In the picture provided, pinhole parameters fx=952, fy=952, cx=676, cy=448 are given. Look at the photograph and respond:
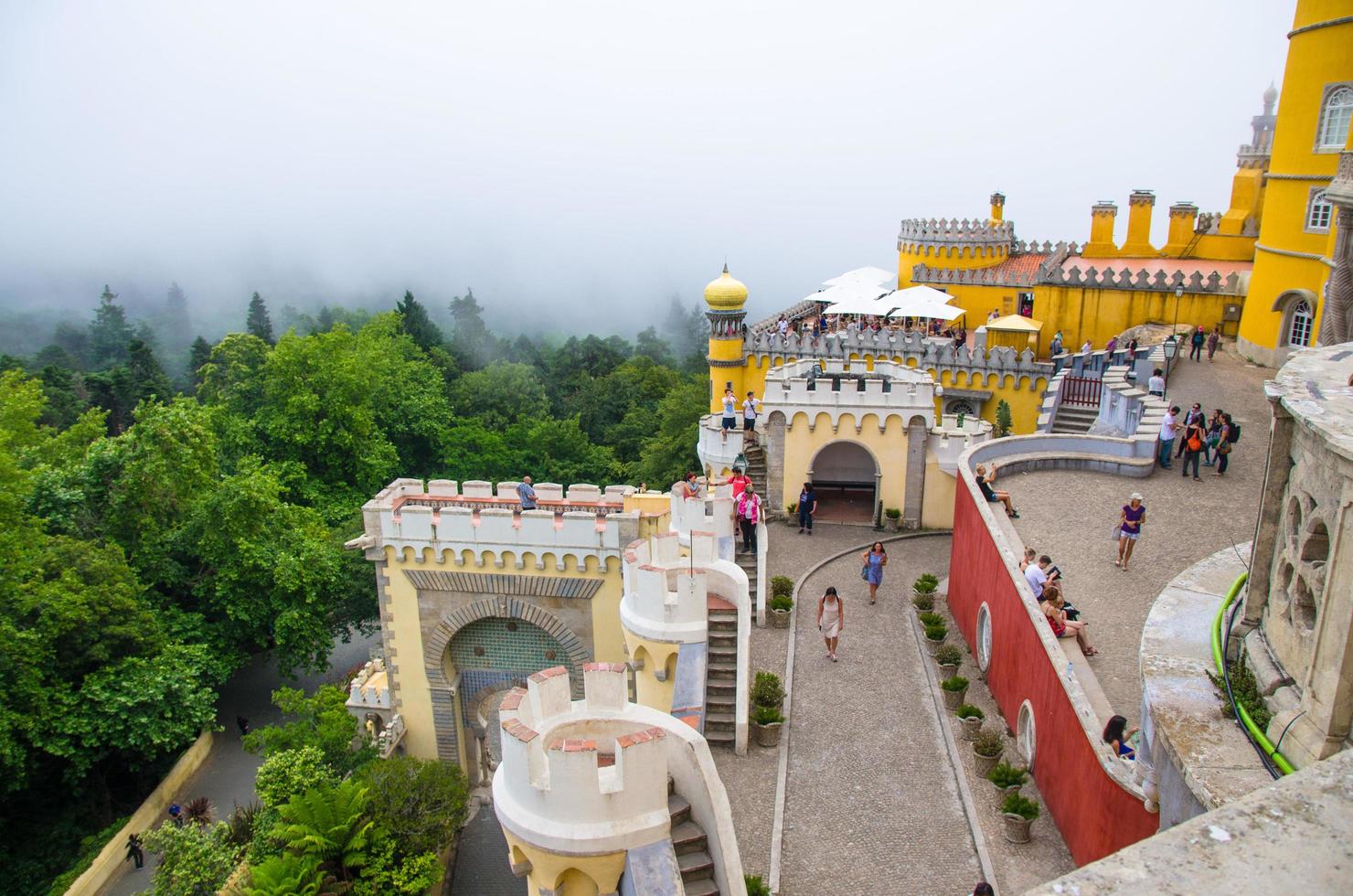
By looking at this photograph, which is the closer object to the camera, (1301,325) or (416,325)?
(1301,325)

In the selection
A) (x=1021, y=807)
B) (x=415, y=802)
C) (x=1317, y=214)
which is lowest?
(x=415, y=802)

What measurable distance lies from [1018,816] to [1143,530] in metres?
7.26

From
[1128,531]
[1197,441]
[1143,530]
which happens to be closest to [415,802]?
[1128,531]

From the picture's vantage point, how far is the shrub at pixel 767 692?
14.0 meters

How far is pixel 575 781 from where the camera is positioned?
9.41 m

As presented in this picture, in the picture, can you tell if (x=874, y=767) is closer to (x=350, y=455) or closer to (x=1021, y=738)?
(x=1021, y=738)

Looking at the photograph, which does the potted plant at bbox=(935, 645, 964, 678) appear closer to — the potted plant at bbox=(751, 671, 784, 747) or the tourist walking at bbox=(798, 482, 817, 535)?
the potted plant at bbox=(751, 671, 784, 747)

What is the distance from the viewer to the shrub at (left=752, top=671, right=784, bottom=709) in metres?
14.0

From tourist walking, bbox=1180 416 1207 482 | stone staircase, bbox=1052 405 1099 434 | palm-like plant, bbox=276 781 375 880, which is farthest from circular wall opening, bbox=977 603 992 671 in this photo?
stone staircase, bbox=1052 405 1099 434

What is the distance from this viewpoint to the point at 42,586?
22172mm

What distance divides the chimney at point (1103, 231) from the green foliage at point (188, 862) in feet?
113

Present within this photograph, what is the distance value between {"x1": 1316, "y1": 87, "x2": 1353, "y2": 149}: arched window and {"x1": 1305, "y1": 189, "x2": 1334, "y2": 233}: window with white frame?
3.99 ft

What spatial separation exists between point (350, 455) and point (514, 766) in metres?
30.3

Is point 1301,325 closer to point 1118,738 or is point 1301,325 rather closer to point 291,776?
point 1118,738
